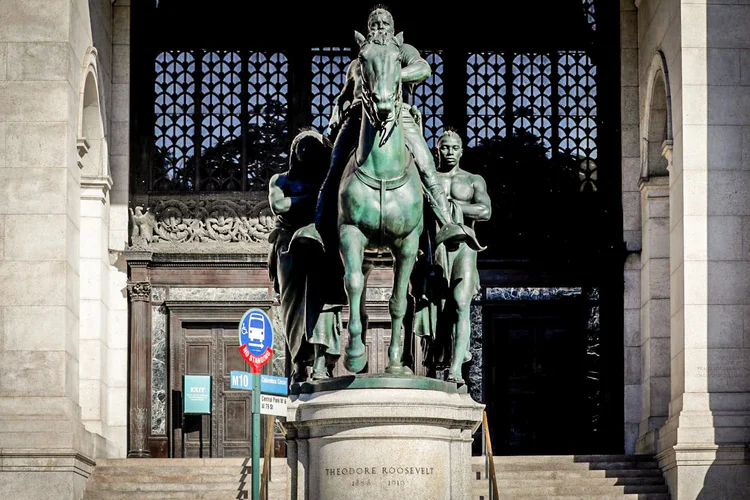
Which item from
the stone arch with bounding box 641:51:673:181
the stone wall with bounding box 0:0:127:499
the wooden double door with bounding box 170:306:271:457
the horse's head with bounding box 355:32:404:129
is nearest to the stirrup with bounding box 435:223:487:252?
the horse's head with bounding box 355:32:404:129

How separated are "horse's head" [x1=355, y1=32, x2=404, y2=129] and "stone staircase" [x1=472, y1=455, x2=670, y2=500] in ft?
30.0

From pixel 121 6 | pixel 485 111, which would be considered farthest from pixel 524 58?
pixel 121 6

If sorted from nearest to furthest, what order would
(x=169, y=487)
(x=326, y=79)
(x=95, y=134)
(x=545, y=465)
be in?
(x=169, y=487)
(x=545, y=465)
(x=95, y=134)
(x=326, y=79)

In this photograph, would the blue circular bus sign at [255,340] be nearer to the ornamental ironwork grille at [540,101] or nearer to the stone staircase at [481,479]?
the stone staircase at [481,479]

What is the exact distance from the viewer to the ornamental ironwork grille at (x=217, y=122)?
28641mm

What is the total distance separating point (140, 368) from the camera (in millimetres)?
27719

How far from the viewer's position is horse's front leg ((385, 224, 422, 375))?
49.4 feet

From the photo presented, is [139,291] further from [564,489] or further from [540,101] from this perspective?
[564,489]

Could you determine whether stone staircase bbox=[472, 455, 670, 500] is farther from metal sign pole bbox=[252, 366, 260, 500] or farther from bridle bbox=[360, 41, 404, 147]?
bridle bbox=[360, 41, 404, 147]

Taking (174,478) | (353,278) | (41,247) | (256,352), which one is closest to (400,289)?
(353,278)

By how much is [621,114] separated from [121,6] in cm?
831

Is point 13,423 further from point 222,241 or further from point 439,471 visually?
point 439,471

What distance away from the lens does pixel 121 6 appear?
2852cm

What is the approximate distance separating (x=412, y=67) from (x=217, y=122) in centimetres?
1411
